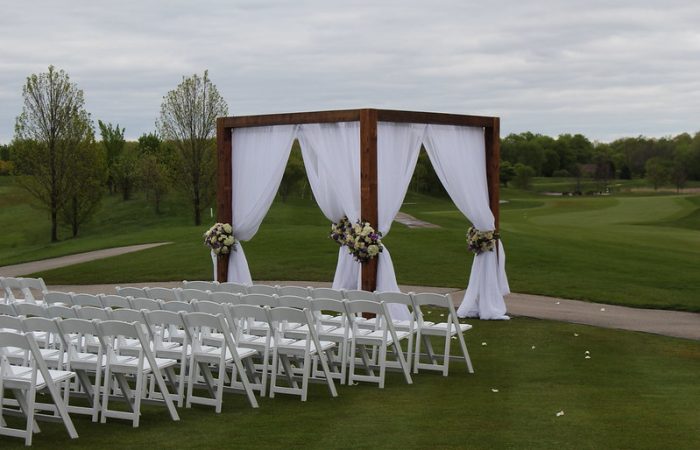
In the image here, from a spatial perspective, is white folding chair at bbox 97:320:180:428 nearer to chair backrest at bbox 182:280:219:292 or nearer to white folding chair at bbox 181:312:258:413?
white folding chair at bbox 181:312:258:413

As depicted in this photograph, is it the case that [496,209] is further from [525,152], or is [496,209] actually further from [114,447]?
[525,152]

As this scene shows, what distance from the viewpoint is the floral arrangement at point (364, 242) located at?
13.2m

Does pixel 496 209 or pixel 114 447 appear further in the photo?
pixel 496 209

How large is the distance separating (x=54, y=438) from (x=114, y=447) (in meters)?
0.63

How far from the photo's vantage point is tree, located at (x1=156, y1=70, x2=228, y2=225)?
134 feet

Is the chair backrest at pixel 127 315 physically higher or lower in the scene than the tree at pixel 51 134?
lower

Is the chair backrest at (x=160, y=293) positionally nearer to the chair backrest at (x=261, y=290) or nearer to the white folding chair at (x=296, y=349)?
the chair backrest at (x=261, y=290)

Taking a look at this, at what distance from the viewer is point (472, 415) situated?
24.7ft

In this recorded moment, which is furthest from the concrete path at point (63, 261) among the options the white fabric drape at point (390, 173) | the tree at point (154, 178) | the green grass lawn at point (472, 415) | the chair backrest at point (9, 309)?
the tree at point (154, 178)

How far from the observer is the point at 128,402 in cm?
773

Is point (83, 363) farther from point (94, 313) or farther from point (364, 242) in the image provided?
point (364, 242)

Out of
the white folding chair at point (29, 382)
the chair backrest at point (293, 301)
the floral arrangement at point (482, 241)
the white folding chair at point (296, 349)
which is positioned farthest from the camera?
the floral arrangement at point (482, 241)

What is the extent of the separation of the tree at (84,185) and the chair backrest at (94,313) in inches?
1176

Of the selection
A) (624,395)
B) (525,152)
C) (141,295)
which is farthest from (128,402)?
(525,152)
